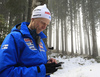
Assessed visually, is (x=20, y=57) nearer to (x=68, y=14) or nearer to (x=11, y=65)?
Answer: (x=11, y=65)

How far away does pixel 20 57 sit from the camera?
4.04 feet

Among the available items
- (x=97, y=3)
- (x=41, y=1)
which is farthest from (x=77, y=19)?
(x=41, y=1)

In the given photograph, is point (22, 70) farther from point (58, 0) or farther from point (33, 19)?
point (58, 0)

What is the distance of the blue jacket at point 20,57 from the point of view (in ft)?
3.54

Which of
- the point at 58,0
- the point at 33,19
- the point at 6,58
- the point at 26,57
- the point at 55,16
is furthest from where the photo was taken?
the point at 55,16

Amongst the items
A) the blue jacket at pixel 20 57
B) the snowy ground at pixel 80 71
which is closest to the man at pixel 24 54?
the blue jacket at pixel 20 57

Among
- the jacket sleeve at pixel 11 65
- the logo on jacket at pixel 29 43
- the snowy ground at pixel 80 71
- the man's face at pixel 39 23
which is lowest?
the snowy ground at pixel 80 71

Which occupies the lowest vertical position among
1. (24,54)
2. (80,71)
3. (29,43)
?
(80,71)

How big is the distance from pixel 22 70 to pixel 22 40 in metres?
0.41

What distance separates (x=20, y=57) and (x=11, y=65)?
16 centimetres

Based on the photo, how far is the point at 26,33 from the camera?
51.6 inches

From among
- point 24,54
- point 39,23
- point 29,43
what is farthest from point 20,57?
point 39,23

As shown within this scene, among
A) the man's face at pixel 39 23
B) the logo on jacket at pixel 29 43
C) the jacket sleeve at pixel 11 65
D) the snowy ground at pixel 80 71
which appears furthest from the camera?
the snowy ground at pixel 80 71

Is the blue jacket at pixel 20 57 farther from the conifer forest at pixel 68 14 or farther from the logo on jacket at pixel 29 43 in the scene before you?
the conifer forest at pixel 68 14
